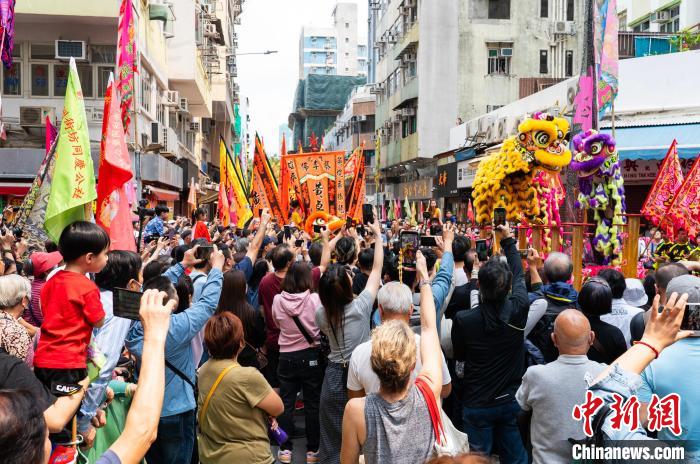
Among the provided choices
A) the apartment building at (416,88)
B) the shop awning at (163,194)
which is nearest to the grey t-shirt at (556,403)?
the shop awning at (163,194)

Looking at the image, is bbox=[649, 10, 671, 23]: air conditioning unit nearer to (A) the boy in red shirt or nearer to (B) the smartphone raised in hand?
(A) the boy in red shirt

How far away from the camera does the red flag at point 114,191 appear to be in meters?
6.16

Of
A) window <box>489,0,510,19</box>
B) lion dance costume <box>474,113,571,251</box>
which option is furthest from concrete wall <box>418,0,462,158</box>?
lion dance costume <box>474,113,571,251</box>

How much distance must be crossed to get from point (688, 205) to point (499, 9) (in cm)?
2586

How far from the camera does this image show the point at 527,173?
9547 mm

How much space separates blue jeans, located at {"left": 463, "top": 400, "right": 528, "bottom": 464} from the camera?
16.1 feet

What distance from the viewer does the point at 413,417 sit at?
3014 mm

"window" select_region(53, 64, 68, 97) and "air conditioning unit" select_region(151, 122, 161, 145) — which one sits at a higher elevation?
"window" select_region(53, 64, 68, 97)

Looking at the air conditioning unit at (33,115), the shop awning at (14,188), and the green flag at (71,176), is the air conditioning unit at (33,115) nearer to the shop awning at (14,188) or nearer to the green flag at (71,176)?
the shop awning at (14,188)

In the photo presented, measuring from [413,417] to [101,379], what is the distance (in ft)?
5.50

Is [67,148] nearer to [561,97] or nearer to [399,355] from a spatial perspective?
[399,355]

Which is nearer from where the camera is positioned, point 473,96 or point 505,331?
point 505,331

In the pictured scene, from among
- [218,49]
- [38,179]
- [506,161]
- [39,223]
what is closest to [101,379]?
[39,223]

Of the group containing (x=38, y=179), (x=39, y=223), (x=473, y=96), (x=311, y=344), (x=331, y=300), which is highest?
(x=473, y=96)
